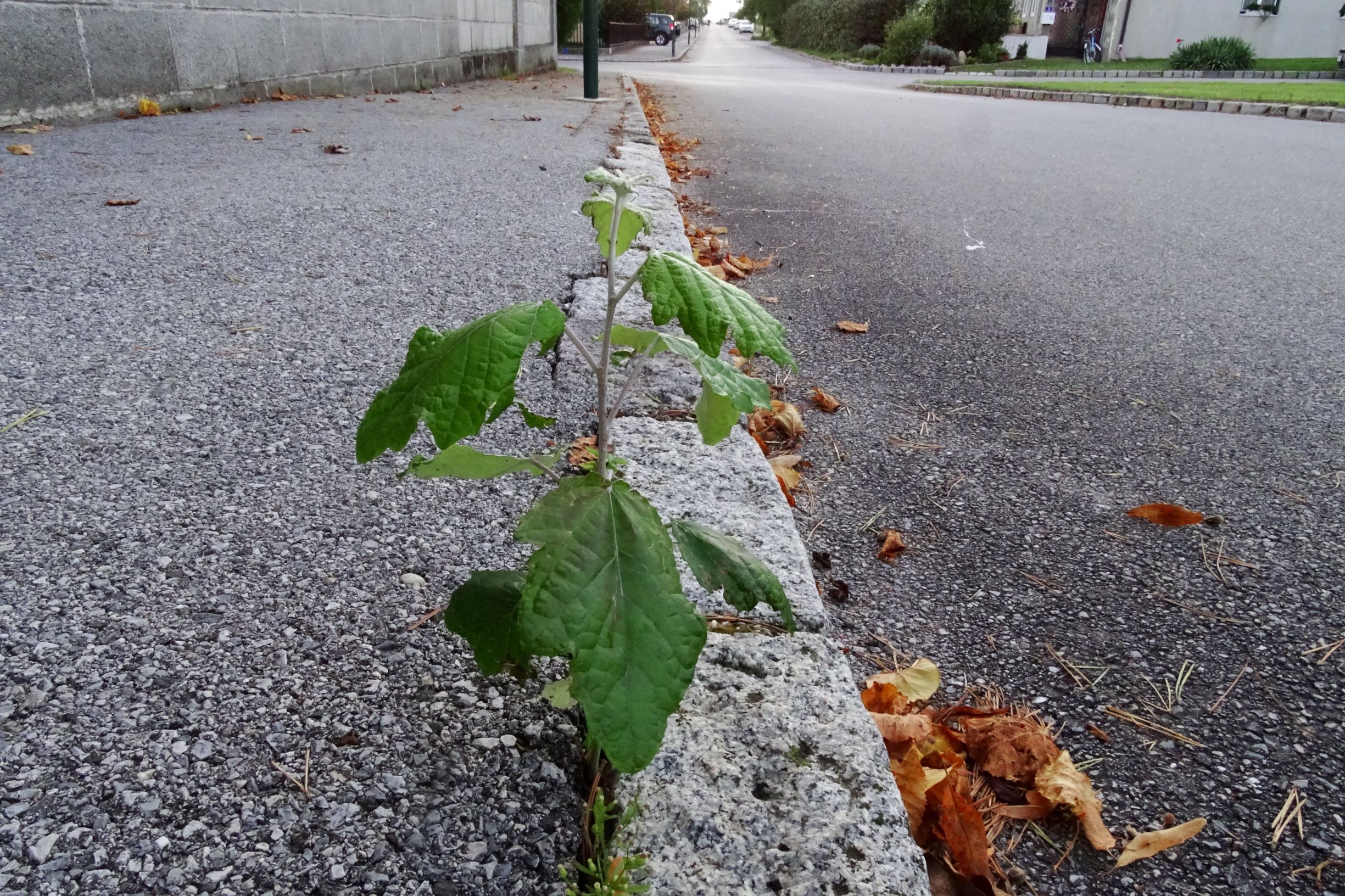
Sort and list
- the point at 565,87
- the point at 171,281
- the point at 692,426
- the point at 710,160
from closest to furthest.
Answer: the point at 692,426, the point at 171,281, the point at 710,160, the point at 565,87

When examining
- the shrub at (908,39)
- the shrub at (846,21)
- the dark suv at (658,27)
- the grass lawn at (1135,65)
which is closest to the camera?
the grass lawn at (1135,65)

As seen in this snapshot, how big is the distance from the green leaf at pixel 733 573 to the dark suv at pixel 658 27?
47481mm

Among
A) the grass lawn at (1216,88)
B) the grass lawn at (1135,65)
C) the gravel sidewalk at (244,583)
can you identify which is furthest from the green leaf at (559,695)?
the grass lawn at (1135,65)

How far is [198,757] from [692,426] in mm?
1187

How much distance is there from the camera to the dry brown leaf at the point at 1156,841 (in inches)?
47.1

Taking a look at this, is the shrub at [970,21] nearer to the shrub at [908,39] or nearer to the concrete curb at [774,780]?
the shrub at [908,39]

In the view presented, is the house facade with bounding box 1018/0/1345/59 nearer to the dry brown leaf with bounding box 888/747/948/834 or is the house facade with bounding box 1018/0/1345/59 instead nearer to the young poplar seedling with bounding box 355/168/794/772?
the dry brown leaf with bounding box 888/747/948/834

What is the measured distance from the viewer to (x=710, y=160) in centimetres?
707

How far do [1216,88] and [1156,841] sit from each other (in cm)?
1977

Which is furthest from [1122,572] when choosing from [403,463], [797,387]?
[403,463]

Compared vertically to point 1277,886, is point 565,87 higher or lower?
higher

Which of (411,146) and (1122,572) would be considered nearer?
(1122,572)

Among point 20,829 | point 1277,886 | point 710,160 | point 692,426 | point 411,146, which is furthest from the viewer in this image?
point 710,160

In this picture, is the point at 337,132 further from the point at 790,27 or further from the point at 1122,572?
the point at 790,27
